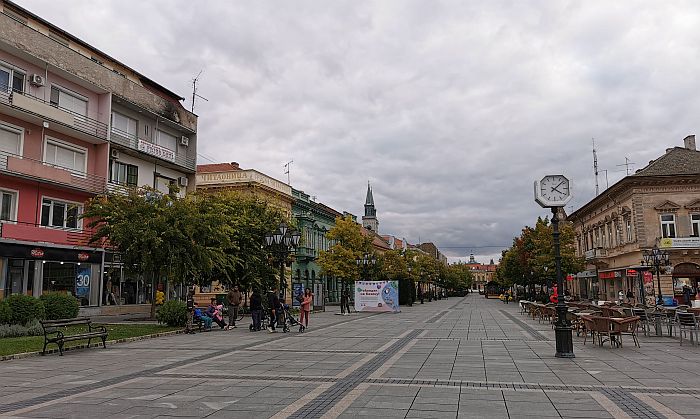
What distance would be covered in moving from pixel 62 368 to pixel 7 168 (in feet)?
57.2

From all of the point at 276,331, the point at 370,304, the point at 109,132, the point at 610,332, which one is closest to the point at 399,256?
the point at 370,304

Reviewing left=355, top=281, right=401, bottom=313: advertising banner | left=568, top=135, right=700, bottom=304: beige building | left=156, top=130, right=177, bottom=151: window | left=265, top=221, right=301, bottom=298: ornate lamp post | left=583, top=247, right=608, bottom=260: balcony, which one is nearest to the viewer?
left=265, top=221, right=301, bottom=298: ornate lamp post

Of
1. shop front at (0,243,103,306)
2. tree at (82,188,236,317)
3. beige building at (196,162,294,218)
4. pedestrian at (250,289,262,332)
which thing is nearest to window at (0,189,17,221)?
shop front at (0,243,103,306)

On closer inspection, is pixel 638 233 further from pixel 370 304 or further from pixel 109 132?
pixel 109 132

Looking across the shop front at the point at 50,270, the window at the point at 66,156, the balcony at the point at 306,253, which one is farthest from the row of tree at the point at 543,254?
the window at the point at 66,156

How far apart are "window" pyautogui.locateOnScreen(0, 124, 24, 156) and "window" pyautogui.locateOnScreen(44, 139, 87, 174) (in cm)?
151

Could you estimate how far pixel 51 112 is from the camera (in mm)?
26938

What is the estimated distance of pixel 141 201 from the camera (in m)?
21.6

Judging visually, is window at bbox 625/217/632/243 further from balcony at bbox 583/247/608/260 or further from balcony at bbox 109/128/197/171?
balcony at bbox 109/128/197/171

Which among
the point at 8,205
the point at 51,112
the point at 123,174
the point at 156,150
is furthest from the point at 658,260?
the point at 8,205

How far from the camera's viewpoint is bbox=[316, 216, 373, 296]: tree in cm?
4138

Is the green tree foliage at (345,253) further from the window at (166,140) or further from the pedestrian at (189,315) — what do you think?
the pedestrian at (189,315)

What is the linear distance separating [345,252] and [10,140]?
924 inches

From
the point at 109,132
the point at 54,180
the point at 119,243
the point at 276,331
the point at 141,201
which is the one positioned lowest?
the point at 276,331
